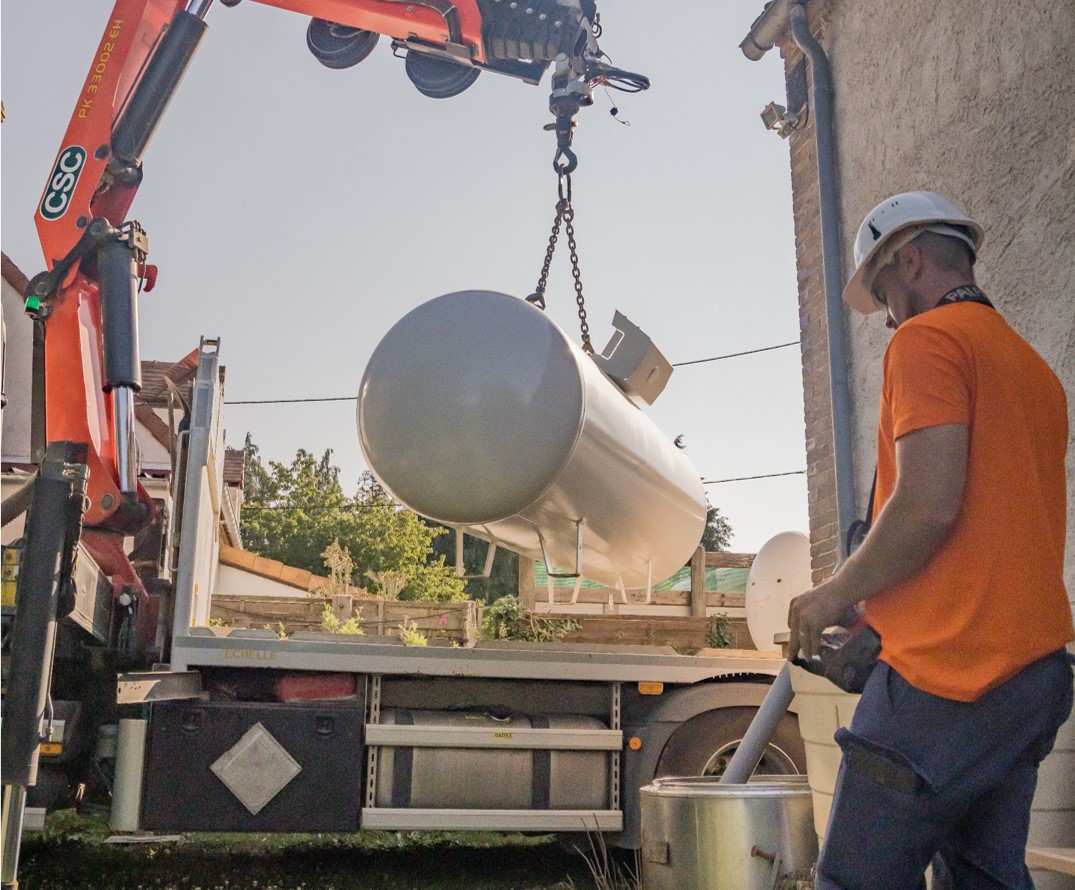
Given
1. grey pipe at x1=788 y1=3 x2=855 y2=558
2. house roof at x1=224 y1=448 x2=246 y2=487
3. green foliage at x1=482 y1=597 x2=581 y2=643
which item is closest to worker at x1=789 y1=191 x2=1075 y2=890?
grey pipe at x1=788 y1=3 x2=855 y2=558

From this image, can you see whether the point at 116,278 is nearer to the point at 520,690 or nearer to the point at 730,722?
the point at 520,690

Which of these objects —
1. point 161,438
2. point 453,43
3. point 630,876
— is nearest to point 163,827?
point 630,876

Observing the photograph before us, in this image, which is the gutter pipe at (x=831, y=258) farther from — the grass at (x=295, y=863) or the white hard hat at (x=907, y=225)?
the white hard hat at (x=907, y=225)

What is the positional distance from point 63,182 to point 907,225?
5433mm

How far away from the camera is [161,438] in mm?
14781

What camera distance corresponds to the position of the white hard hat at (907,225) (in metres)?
2.30

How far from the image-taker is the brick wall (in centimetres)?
620

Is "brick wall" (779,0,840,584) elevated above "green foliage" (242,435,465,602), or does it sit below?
below

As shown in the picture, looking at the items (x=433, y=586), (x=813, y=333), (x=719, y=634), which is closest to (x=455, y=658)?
(x=719, y=634)

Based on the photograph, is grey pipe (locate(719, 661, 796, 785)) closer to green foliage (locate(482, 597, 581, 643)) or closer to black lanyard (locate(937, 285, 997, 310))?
green foliage (locate(482, 597, 581, 643))

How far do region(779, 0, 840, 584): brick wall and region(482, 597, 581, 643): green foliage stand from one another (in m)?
1.55

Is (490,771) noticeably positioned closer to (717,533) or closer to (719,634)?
(719,634)

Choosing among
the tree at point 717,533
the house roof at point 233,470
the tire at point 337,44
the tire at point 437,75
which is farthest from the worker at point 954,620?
the tree at point 717,533

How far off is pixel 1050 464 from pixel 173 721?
4.10 meters
